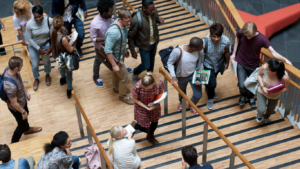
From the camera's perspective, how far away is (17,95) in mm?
5590

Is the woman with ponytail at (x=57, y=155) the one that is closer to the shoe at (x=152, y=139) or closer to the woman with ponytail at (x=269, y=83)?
the shoe at (x=152, y=139)

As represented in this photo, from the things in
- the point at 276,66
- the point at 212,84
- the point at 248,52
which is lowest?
the point at 212,84

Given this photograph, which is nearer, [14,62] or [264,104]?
[14,62]

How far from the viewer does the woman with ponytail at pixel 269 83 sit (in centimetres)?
521

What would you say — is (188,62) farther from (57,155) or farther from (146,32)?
(57,155)

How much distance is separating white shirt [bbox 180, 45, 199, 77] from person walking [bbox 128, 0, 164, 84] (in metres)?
0.77

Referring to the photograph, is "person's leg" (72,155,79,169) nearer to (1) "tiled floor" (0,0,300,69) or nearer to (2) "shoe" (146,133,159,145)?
(2) "shoe" (146,133,159,145)

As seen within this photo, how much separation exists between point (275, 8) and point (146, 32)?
6409 millimetres

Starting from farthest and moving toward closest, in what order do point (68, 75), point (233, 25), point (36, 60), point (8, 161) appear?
point (233, 25), point (36, 60), point (68, 75), point (8, 161)

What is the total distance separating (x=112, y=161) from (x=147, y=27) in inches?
88.8

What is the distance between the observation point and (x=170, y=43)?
7926 mm

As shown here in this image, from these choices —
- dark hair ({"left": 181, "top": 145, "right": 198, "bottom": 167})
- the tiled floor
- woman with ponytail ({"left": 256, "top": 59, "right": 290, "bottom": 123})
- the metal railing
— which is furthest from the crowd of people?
the tiled floor

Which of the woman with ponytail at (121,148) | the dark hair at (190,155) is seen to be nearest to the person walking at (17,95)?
the woman with ponytail at (121,148)

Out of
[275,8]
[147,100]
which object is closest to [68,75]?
[147,100]
